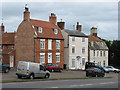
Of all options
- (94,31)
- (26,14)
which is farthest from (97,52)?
(26,14)

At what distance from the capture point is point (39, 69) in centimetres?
3084

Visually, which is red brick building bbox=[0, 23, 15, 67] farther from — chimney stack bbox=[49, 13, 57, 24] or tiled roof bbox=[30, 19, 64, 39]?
chimney stack bbox=[49, 13, 57, 24]

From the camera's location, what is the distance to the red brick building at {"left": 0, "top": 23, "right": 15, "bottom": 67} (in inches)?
2138

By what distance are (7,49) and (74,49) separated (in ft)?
52.6

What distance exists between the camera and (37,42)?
51.4 meters

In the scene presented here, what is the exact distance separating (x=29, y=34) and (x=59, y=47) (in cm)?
853

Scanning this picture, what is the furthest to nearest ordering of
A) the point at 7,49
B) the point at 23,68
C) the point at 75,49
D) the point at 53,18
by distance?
1. the point at 75,49
2. the point at 53,18
3. the point at 7,49
4. the point at 23,68

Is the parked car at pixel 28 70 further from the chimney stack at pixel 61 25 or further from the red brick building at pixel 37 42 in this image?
the chimney stack at pixel 61 25

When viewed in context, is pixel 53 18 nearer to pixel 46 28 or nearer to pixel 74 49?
pixel 46 28

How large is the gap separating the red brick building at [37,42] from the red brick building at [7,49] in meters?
1.31

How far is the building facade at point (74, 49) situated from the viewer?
2350 inches

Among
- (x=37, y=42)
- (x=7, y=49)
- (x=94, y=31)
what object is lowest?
(x=7, y=49)

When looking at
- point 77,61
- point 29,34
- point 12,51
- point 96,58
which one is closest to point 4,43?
point 12,51

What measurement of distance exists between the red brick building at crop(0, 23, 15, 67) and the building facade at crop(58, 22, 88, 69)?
40.9 ft
